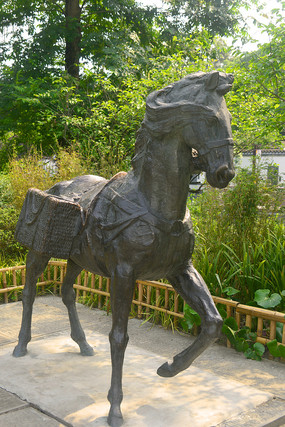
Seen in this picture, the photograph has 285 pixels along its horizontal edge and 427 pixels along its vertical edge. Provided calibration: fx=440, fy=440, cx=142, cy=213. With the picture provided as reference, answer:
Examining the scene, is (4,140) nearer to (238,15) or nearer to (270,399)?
(238,15)

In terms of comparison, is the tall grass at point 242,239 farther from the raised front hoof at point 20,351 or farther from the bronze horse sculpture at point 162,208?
the raised front hoof at point 20,351

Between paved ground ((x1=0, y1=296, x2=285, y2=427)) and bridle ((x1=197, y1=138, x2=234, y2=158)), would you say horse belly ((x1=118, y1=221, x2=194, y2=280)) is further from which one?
paved ground ((x1=0, y1=296, x2=285, y2=427))

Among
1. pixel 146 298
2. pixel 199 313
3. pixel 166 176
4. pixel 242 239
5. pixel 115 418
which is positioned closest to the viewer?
pixel 166 176

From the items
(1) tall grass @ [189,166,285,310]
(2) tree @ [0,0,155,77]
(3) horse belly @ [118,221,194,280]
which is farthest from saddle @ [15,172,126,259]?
(2) tree @ [0,0,155,77]

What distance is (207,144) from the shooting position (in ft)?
7.84

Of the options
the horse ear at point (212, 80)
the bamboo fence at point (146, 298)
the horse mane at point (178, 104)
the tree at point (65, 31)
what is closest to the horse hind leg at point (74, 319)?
the bamboo fence at point (146, 298)

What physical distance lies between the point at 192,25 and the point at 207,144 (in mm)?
11423

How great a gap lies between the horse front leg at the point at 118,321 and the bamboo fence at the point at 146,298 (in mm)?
1949

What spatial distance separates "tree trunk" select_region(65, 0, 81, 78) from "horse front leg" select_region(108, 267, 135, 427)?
10.3 m

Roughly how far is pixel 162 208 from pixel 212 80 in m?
0.79

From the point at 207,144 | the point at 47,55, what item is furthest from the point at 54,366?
the point at 47,55

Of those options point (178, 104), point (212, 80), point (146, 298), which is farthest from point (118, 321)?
point (146, 298)

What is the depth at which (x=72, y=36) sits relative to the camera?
39.4 ft

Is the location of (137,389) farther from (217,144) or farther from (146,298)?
(146,298)
